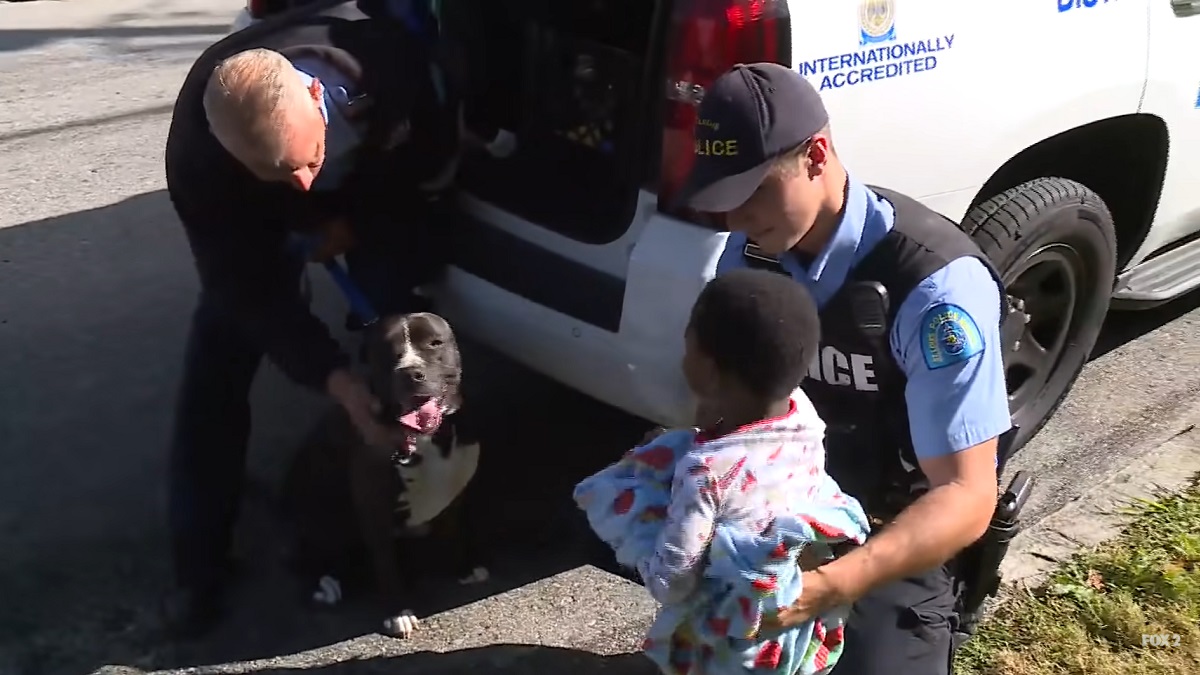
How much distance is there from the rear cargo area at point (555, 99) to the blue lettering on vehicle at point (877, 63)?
1.50ft

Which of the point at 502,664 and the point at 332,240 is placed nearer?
the point at 502,664

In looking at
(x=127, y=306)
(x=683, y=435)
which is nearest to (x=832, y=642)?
(x=683, y=435)

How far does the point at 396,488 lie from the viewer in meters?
2.97

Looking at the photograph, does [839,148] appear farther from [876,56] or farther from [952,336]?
[952,336]

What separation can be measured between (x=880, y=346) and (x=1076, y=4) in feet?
4.72

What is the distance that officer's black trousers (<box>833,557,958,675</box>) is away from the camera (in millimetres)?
2332

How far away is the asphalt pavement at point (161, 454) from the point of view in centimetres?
304

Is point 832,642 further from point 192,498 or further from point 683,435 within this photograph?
point 192,498

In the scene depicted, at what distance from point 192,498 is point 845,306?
177 centimetres

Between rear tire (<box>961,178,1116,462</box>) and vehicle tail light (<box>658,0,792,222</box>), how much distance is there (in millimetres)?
904

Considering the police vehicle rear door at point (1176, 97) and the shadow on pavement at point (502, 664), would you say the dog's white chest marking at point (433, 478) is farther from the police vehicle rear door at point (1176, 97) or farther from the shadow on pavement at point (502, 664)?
the police vehicle rear door at point (1176, 97)

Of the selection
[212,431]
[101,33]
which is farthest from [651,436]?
[101,33]

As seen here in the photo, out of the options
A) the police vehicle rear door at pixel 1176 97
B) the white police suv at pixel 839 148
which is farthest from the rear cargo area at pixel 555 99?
the police vehicle rear door at pixel 1176 97

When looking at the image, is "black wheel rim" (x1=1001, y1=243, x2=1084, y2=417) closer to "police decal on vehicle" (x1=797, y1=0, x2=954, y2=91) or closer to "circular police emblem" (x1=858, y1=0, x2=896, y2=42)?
"police decal on vehicle" (x1=797, y1=0, x2=954, y2=91)
